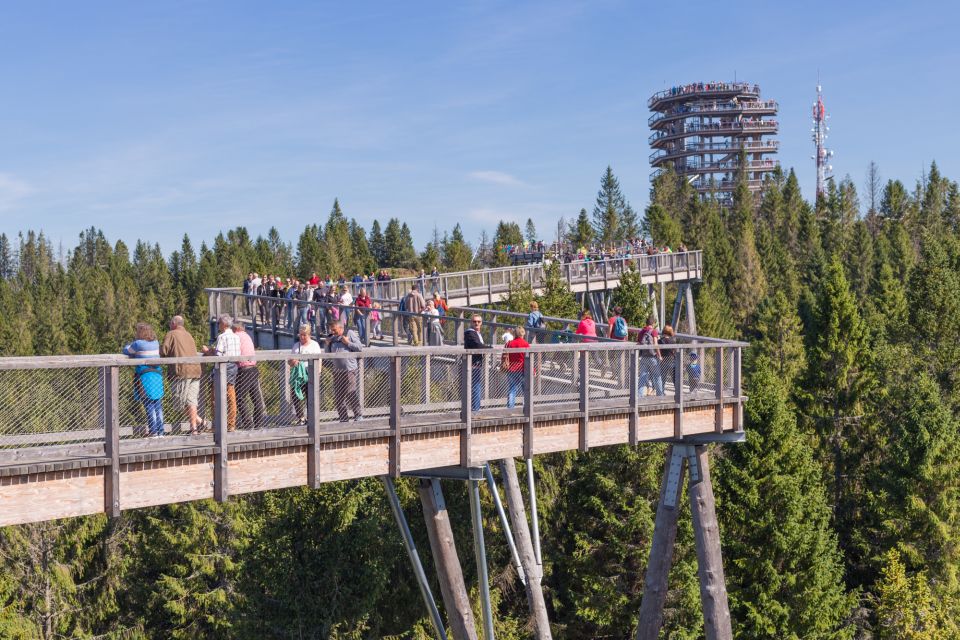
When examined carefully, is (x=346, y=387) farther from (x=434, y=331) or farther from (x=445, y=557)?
(x=434, y=331)

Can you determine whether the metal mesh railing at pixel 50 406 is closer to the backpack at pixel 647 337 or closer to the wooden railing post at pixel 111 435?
the wooden railing post at pixel 111 435

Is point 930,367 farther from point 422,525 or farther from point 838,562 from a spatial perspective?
point 422,525

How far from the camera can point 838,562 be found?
3866 cm

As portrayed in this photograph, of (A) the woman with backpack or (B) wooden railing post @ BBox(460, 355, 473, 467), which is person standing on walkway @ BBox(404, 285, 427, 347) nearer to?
(B) wooden railing post @ BBox(460, 355, 473, 467)

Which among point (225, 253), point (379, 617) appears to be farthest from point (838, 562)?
point (225, 253)

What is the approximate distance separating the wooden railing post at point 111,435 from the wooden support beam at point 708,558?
1123 centimetres

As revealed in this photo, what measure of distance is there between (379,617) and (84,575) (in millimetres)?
18303

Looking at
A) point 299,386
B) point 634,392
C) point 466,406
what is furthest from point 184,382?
point 634,392

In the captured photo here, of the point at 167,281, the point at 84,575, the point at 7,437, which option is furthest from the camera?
the point at 167,281

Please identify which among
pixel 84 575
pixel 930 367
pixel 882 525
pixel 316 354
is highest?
pixel 316 354

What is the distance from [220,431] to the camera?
37.5ft

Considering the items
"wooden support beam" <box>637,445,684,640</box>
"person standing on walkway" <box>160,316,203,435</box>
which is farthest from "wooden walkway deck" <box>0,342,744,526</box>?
"wooden support beam" <box>637,445,684,640</box>

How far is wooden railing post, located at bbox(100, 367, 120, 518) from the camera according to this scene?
34.3 feet

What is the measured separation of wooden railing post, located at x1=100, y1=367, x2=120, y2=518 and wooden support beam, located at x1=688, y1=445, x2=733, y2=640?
36.9 ft
